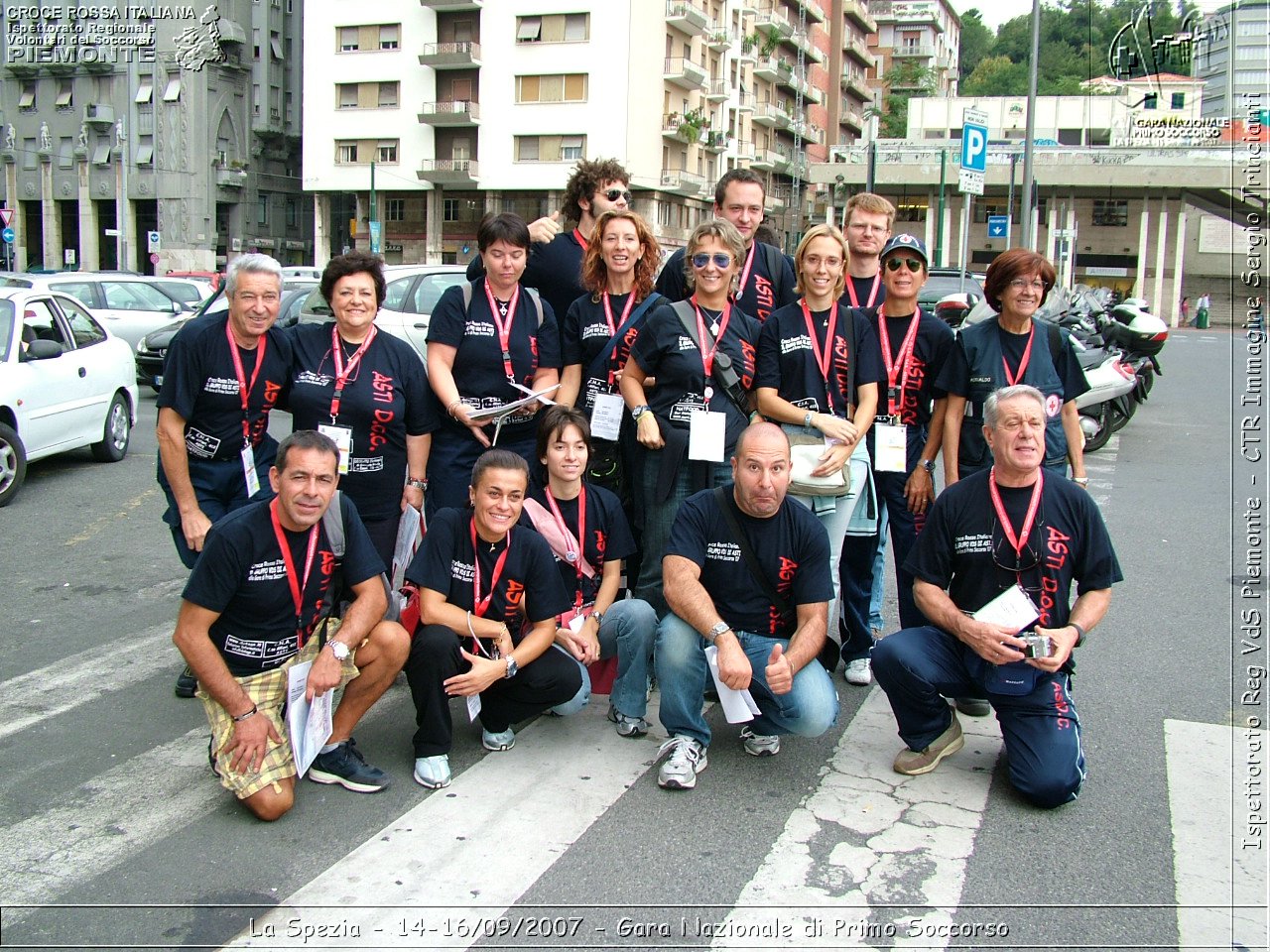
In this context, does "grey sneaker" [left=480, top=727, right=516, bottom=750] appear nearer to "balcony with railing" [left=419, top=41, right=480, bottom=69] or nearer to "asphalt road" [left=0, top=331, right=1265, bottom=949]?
"asphalt road" [left=0, top=331, right=1265, bottom=949]

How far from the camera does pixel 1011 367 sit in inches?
211

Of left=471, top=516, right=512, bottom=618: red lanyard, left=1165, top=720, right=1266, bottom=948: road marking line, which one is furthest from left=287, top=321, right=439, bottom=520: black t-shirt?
left=1165, top=720, right=1266, bottom=948: road marking line

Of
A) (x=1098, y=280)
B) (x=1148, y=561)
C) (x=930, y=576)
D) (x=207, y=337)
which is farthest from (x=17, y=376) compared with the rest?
(x=1098, y=280)

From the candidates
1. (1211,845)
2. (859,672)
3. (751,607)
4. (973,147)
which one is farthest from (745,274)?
(973,147)

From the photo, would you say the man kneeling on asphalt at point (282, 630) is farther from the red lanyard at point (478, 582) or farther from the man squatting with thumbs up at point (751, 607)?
the man squatting with thumbs up at point (751, 607)

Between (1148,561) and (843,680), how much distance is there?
12.5 ft

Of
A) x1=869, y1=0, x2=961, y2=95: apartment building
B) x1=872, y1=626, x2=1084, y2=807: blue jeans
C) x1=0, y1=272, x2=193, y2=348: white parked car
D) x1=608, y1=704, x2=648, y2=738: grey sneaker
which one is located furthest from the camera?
x1=869, y1=0, x2=961, y2=95: apartment building

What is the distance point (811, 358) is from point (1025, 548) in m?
1.41

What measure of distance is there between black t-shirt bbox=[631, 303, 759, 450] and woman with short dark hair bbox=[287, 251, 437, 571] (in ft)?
3.59

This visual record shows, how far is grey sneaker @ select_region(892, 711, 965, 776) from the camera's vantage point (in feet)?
14.8

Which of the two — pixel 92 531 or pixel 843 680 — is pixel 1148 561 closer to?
pixel 843 680

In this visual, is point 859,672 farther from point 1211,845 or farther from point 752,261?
point 752,261

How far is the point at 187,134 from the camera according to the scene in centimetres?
6394

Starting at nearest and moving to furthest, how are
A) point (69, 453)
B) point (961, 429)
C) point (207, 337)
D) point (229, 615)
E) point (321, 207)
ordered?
point (229, 615), point (207, 337), point (961, 429), point (69, 453), point (321, 207)
